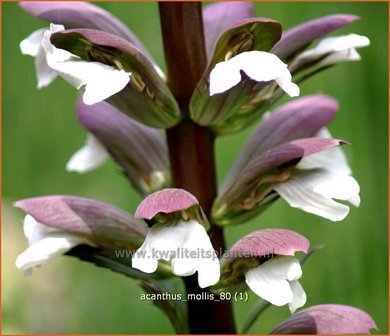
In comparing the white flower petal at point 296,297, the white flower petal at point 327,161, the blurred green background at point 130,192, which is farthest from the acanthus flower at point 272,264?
the blurred green background at point 130,192

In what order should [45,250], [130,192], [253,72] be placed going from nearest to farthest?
[253,72], [45,250], [130,192]

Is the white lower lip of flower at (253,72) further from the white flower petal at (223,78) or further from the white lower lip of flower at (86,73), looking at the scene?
the white lower lip of flower at (86,73)

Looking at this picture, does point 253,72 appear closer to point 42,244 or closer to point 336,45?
point 336,45

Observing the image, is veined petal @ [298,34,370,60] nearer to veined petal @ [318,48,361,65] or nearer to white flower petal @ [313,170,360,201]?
veined petal @ [318,48,361,65]

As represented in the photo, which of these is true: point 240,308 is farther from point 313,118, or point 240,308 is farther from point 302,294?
point 302,294

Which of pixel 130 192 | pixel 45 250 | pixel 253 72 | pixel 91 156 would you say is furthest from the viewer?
pixel 130 192

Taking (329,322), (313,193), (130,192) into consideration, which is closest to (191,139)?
(313,193)

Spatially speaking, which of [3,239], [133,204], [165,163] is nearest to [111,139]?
[165,163]
